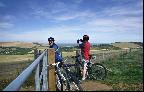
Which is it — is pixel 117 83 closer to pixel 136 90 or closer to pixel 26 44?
pixel 136 90

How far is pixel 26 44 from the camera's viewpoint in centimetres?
11900

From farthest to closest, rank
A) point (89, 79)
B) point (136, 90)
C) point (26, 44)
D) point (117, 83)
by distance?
point (26, 44) < point (89, 79) < point (117, 83) < point (136, 90)

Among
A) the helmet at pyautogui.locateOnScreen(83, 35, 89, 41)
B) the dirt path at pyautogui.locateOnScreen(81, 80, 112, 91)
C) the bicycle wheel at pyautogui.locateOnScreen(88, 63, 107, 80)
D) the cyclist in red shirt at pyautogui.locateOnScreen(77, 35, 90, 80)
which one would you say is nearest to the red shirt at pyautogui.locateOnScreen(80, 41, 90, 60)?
the cyclist in red shirt at pyautogui.locateOnScreen(77, 35, 90, 80)

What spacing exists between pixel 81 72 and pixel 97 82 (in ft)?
2.35

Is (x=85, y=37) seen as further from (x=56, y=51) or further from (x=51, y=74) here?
(x=51, y=74)

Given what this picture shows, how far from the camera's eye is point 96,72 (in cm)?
1116

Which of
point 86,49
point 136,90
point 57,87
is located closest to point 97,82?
point 86,49

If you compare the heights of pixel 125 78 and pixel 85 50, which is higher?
pixel 85 50

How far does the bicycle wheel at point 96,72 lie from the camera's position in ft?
36.1

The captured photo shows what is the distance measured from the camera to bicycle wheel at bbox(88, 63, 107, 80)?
433 inches

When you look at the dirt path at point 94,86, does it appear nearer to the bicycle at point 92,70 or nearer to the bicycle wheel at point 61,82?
the bicycle at point 92,70

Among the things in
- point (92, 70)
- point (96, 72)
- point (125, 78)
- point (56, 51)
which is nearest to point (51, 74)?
point (56, 51)

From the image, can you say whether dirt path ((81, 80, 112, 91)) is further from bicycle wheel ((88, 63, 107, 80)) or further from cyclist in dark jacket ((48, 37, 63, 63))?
cyclist in dark jacket ((48, 37, 63, 63))

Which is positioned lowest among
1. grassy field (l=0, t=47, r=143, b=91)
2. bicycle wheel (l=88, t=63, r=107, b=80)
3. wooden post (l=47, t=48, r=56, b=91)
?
grassy field (l=0, t=47, r=143, b=91)
